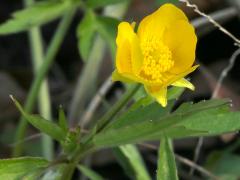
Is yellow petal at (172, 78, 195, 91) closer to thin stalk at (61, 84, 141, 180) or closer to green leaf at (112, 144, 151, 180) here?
thin stalk at (61, 84, 141, 180)

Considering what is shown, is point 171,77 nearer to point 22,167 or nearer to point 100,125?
point 100,125

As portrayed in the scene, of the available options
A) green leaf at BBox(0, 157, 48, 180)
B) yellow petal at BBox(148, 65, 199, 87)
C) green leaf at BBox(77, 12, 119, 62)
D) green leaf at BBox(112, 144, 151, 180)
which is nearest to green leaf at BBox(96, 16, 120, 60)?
green leaf at BBox(77, 12, 119, 62)

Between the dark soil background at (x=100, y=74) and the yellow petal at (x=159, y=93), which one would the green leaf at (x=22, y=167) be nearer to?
the yellow petal at (x=159, y=93)

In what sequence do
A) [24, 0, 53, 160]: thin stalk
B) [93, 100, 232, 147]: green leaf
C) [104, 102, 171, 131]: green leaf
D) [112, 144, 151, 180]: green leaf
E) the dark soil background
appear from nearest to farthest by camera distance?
[93, 100, 232, 147]: green leaf
[104, 102, 171, 131]: green leaf
[112, 144, 151, 180]: green leaf
[24, 0, 53, 160]: thin stalk
the dark soil background

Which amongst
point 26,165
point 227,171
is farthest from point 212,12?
point 26,165

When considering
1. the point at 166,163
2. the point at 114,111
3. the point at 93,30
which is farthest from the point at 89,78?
the point at 166,163
